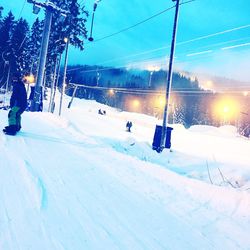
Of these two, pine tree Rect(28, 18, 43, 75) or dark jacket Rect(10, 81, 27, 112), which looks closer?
dark jacket Rect(10, 81, 27, 112)

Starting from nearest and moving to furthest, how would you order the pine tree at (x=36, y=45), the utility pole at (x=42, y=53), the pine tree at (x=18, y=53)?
1. the utility pole at (x=42, y=53)
2. the pine tree at (x=36, y=45)
3. the pine tree at (x=18, y=53)

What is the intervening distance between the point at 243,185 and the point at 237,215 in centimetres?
272

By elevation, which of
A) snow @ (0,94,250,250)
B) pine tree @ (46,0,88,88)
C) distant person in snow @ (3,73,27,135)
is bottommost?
snow @ (0,94,250,250)

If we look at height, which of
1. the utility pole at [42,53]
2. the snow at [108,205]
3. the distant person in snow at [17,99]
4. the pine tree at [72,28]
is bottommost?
the snow at [108,205]

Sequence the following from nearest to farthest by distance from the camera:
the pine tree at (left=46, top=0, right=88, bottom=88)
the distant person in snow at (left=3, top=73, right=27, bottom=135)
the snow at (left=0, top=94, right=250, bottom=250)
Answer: the snow at (left=0, top=94, right=250, bottom=250) → the distant person in snow at (left=3, top=73, right=27, bottom=135) → the pine tree at (left=46, top=0, right=88, bottom=88)

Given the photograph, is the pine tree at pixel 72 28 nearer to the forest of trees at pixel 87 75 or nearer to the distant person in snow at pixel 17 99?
the forest of trees at pixel 87 75

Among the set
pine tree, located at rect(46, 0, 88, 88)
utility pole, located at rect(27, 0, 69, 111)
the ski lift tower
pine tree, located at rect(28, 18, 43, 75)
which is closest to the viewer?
the ski lift tower

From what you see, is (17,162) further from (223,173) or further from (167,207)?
(223,173)

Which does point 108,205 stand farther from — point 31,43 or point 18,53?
point 31,43

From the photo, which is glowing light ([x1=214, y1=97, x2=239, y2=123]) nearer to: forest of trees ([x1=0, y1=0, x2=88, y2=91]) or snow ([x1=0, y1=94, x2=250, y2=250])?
forest of trees ([x1=0, y1=0, x2=88, y2=91])

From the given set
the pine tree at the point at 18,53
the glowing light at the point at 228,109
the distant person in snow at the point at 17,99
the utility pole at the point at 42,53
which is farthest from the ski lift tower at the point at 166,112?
the glowing light at the point at 228,109

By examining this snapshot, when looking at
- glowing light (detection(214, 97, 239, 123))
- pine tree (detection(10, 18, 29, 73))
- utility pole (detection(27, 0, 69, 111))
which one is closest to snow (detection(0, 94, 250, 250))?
utility pole (detection(27, 0, 69, 111))

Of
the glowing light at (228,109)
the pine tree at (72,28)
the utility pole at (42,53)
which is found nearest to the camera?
the utility pole at (42,53)

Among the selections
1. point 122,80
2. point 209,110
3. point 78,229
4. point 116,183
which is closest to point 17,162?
point 116,183
